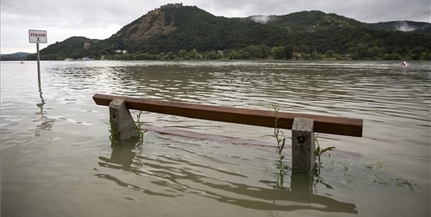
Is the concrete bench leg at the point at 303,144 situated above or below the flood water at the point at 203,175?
above

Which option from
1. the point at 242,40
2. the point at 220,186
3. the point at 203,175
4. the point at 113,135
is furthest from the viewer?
the point at 242,40

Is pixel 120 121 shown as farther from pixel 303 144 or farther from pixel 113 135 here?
pixel 303 144

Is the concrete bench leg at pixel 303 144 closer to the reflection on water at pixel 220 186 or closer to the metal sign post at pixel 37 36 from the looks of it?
the reflection on water at pixel 220 186

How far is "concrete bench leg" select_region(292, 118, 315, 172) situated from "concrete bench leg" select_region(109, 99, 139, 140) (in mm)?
2814

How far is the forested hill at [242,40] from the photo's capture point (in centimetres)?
8262

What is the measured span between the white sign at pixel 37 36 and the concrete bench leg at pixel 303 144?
451 inches

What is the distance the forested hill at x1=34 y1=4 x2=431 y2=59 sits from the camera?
82.6 meters

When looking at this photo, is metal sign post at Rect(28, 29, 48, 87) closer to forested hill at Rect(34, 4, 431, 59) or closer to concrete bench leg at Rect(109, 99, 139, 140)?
concrete bench leg at Rect(109, 99, 139, 140)

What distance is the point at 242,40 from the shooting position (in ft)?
379

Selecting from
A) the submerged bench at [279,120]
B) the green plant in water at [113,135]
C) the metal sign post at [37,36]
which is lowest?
the green plant in water at [113,135]

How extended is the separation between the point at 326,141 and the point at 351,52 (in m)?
90.0

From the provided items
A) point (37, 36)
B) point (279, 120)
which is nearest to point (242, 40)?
point (37, 36)

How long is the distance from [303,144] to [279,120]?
43 cm

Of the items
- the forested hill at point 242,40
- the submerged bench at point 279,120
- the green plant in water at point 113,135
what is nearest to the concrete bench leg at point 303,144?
the submerged bench at point 279,120
